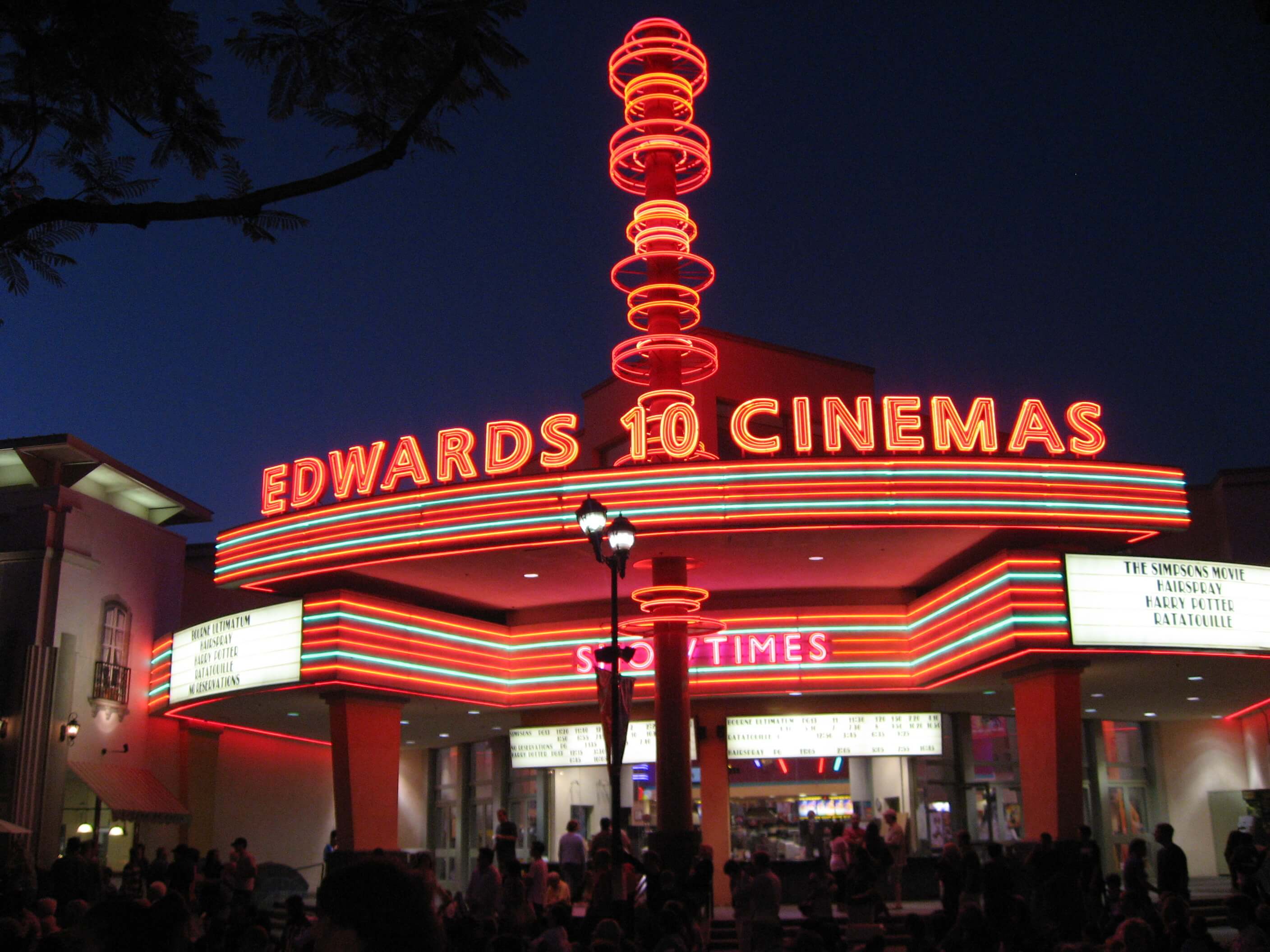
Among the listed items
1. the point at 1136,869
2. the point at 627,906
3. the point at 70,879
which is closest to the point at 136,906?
the point at 627,906

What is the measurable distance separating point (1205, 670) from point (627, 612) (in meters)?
11.9

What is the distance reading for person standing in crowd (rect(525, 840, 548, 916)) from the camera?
16.3 m

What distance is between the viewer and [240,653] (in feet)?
87.9

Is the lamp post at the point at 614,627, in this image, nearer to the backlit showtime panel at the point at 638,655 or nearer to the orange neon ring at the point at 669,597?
the orange neon ring at the point at 669,597

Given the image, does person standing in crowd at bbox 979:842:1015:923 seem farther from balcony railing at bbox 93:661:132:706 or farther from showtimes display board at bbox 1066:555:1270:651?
balcony railing at bbox 93:661:132:706

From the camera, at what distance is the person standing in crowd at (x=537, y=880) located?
53.5 ft

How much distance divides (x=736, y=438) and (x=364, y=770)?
33.2 ft

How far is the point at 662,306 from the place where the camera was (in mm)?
26078

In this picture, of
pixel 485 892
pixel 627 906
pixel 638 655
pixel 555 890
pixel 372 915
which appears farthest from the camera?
pixel 638 655

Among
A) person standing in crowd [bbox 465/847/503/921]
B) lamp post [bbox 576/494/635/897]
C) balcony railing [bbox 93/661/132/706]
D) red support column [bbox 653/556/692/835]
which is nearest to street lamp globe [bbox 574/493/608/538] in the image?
lamp post [bbox 576/494/635/897]

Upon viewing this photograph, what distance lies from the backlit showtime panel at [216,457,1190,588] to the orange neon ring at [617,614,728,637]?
2.30m

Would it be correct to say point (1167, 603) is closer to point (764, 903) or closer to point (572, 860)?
point (764, 903)

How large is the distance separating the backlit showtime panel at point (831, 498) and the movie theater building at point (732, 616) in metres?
0.05

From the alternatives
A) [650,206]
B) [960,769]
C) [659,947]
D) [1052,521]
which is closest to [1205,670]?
[1052,521]
